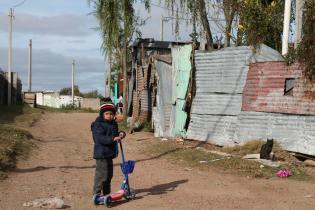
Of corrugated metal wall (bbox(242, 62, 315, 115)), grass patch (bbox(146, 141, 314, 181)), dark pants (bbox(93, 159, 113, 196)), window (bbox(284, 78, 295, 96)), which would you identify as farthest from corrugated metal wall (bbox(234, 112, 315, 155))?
dark pants (bbox(93, 159, 113, 196))

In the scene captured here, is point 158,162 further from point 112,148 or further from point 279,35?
point 279,35

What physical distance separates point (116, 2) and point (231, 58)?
8.43 m

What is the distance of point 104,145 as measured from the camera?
284 inches

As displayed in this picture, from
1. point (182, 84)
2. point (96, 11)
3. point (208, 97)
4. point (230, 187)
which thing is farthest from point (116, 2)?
point (230, 187)

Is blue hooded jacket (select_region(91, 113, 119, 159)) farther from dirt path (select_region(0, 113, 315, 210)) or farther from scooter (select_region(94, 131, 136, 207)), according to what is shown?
dirt path (select_region(0, 113, 315, 210))

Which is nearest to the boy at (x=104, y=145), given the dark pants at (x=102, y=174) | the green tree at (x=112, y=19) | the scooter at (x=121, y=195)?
the dark pants at (x=102, y=174)

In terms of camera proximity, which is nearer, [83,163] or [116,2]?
[83,163]

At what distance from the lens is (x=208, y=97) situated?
44.8 ft

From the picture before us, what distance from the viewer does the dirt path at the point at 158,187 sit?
7125mm

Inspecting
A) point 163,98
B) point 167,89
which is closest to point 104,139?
point 163,98

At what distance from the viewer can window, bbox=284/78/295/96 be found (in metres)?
11.4

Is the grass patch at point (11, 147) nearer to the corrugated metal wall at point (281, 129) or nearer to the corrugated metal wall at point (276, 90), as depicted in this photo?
the corrugated metal wall at point (281, 129)

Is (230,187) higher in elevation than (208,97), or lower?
lower

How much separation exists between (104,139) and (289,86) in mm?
5704
